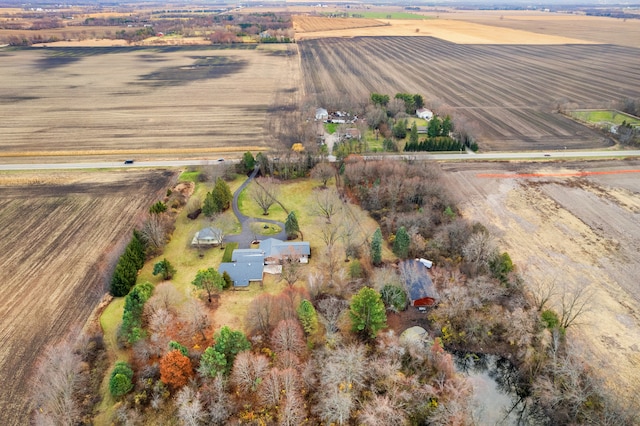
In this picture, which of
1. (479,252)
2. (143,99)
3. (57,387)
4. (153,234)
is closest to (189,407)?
(57,387)

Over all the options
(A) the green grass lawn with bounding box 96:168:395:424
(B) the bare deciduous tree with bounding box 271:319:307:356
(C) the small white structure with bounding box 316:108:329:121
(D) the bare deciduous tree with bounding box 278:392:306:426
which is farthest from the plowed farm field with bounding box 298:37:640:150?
(D) the bare deciduous tree with bounding box 278:392:306:426

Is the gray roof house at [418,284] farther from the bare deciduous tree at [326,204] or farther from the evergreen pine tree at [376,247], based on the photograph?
the bare deciduous tree at [326,204]

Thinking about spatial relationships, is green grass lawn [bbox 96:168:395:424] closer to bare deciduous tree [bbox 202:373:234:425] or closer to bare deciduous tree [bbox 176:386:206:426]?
bare deciduous tree [bbox 176:386:206:426]

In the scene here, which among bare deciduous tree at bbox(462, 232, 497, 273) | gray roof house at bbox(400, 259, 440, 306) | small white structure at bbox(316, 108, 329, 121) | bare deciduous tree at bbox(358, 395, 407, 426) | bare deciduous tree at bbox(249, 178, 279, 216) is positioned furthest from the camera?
small white structure at bbox(316, 108, 329, 121)

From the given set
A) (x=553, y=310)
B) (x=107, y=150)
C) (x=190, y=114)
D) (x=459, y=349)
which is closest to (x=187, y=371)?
(x=459, y=349)

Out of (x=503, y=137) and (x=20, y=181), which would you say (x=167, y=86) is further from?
(x=503, y=137)

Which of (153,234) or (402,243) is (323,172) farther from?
(153,234)
